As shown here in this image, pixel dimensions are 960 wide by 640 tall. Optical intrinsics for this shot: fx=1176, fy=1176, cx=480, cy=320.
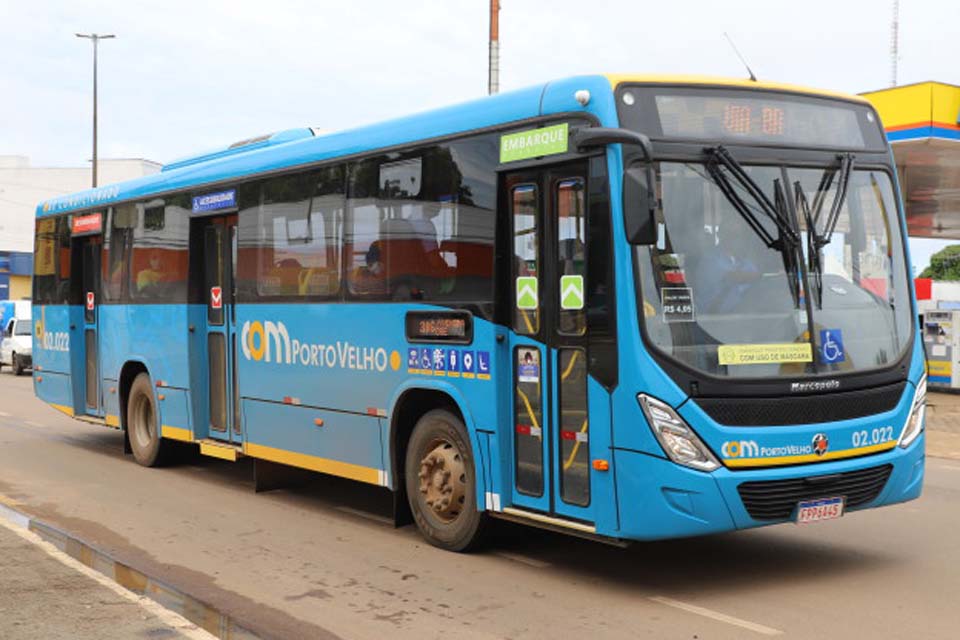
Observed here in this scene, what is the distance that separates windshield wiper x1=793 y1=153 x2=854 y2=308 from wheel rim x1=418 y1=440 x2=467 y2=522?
2762 mm

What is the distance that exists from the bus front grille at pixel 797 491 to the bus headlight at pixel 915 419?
0.34m

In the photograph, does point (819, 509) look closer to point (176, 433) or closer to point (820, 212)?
point (820, 212)

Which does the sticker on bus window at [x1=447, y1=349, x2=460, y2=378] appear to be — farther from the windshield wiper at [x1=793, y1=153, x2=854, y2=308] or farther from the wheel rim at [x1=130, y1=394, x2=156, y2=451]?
the wheel rim at [x1=130, y1=394, x2=156, y2=451]

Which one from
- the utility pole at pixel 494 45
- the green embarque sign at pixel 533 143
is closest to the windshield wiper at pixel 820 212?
the green embarque sign at pixel 533 143

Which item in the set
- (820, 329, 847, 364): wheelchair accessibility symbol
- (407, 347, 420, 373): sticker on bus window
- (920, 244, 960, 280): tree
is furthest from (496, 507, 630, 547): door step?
A: (920, 244, 960, 280): tree

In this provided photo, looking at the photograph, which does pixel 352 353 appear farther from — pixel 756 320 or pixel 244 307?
pixel 756 320

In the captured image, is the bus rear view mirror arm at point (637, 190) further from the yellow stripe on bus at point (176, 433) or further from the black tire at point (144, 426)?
the black tire at point (144, 426)

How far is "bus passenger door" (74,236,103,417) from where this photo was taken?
14.7 meters

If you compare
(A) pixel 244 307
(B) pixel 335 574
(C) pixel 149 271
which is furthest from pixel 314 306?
(C) pixel 149 271

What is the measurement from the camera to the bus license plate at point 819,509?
6914 millimetres

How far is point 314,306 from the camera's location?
10.1m

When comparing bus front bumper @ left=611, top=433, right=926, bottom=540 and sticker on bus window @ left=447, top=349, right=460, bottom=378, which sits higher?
sticker on bus window @ left=447, top=349, right=460, bottom=378

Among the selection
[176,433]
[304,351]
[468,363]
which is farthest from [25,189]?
[468,363]

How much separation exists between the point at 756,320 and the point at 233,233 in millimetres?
6349
